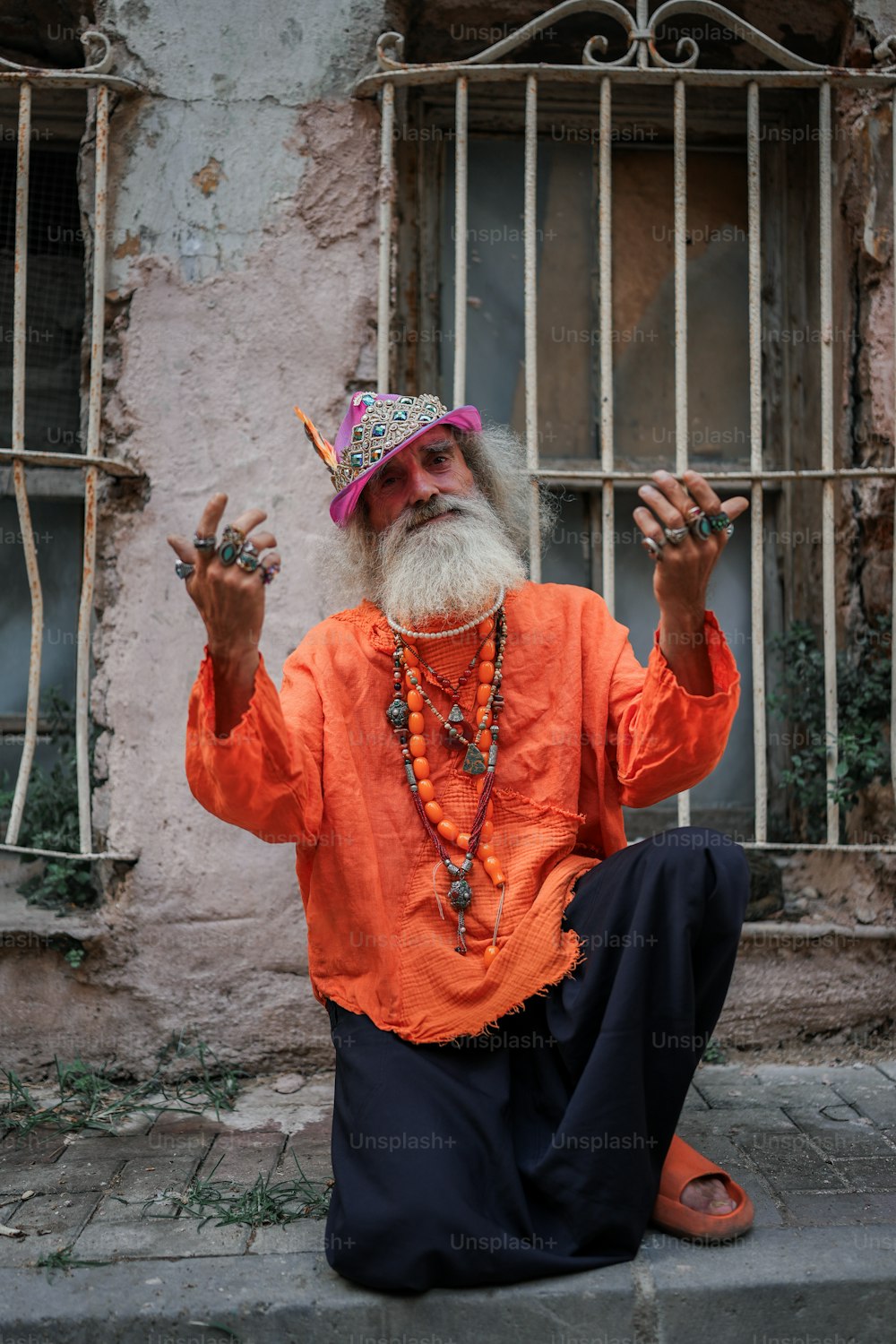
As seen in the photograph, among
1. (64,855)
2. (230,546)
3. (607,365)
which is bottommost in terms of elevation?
(64,855)

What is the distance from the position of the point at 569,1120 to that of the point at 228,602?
1.16 meters

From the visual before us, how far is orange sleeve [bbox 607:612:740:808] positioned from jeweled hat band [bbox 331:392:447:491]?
77cm

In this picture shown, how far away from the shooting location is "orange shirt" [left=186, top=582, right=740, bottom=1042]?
7.32 ft

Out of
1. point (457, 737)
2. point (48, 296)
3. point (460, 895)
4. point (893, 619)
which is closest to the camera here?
point (460, 895)

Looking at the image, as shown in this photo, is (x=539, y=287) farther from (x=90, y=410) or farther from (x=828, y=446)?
(x=90, y=410)

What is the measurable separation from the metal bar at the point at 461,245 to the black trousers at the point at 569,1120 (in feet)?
5.12

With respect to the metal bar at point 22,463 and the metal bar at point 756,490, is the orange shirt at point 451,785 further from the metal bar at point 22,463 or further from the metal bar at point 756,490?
the metal bar at point 22,463

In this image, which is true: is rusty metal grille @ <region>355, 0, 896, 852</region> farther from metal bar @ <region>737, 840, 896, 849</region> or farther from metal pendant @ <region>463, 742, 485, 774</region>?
metal pendant @ <region>463, 742, 485, 774</region>

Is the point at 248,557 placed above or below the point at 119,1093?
above

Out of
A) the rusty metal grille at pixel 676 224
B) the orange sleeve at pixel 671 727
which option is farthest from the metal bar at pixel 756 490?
the orange sleeve at pixel 671 727

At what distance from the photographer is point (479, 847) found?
97.3 inches

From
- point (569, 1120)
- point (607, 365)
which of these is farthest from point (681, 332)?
point (569, 1120)

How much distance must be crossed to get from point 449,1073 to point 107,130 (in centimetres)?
264

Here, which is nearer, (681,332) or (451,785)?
(451,785)
